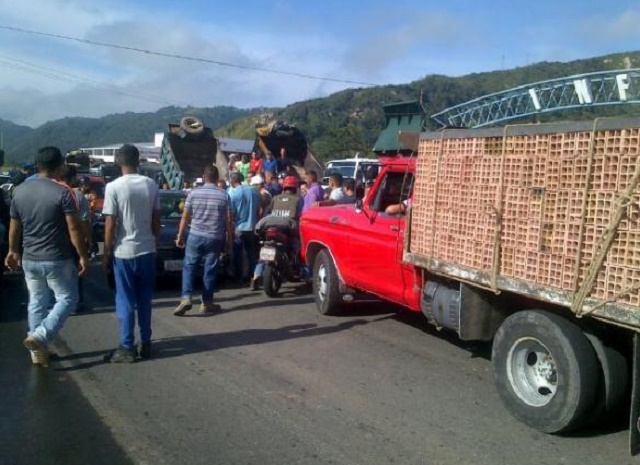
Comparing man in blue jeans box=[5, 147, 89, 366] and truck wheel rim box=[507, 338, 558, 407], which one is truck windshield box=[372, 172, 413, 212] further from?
man in blue jeans box=[5, 147, 89, 366]

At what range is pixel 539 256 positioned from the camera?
4.53 m

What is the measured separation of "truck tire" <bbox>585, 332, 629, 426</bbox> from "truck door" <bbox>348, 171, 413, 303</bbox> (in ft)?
8.03

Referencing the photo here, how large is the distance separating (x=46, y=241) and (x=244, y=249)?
15.9 feet

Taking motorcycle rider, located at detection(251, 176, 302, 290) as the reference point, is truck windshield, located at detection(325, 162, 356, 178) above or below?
above

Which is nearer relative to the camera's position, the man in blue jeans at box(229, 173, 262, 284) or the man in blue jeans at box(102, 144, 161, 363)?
the man in blue jeans at box(102, 144, 161, 363)

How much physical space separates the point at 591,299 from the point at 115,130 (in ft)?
493

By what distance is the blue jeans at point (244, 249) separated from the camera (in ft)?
33.5

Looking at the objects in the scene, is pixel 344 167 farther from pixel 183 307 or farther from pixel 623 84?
pixel 183 307

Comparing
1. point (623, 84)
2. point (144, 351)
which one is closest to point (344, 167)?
point (623, 84)

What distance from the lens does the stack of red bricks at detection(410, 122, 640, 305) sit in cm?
396

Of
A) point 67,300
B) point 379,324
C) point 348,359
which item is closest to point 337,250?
point 379,324

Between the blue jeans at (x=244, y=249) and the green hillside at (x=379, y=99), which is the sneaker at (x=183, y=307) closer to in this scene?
the blue jeans at (x=244, y=249)

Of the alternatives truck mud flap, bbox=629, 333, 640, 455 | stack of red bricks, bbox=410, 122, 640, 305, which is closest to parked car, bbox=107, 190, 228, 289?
stack of red bricks, bbox=410, 122, 640, 305

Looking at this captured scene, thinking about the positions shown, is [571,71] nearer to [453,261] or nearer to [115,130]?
[453,261]
